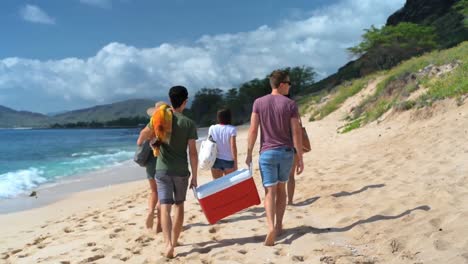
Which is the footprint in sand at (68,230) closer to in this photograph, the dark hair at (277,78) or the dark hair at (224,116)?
the dark hair at (224,116)

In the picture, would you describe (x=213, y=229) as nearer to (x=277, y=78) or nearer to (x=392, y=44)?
(x=277, y=78)

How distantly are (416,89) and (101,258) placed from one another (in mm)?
11820

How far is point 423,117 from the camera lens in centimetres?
1048

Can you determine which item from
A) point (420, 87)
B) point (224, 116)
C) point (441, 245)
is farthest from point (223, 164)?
point (420, 87)

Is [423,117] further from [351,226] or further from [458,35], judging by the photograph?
[458,35]

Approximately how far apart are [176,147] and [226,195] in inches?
30.9

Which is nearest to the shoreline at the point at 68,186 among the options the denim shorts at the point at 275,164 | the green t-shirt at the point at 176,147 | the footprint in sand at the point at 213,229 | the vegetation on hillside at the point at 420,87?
the footprint in sand at the point at 213,229

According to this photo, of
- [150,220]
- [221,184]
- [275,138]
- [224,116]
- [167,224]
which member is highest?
[224,116]

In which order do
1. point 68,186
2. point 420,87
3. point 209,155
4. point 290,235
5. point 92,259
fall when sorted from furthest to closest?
point 420,87, point 68,186, point 209,155, point 290,235, point 92,259

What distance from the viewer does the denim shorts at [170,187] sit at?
427cm

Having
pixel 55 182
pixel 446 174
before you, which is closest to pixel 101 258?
pixel 446 174

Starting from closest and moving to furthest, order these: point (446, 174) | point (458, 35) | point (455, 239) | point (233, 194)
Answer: point (455, 239) < point (233, 194) < point (446, 174) < point (458, 35)

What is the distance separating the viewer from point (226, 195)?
180 inches

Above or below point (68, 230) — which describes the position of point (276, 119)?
above
